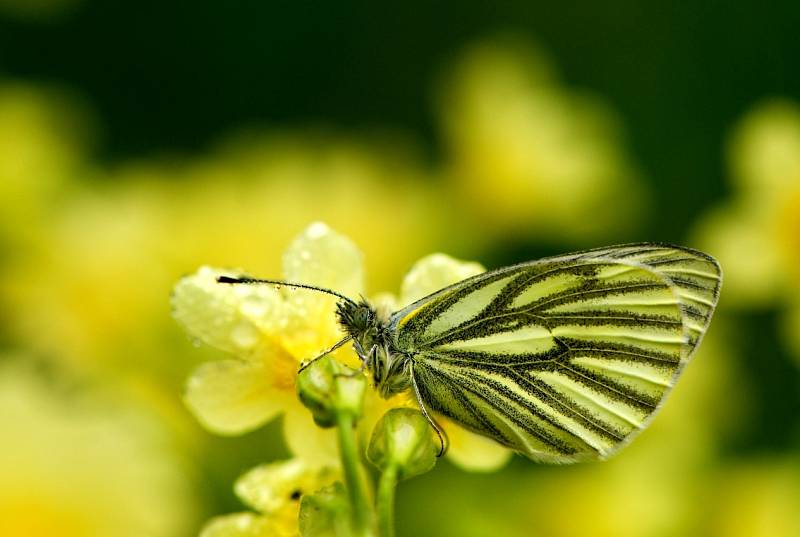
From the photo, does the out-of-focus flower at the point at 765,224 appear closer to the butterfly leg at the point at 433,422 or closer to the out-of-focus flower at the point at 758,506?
the out-of-focus flower at the point at 758,506

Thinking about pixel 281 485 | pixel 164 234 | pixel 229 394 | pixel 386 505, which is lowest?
pixel 386 505

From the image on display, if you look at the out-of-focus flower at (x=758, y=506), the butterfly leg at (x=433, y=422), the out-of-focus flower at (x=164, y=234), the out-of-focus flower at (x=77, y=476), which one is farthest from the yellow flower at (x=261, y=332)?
the out-of-focus flower at (x=758, y=506)

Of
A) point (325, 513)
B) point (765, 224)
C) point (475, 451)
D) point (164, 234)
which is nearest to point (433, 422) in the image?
point (475, 451)

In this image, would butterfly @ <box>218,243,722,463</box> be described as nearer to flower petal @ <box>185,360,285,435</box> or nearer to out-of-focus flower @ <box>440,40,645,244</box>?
flower petal @ <box>185,360,285,435</box>

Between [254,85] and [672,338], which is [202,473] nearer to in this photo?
[672,338]

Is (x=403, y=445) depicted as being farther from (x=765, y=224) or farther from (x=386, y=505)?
(x=765, y=224)

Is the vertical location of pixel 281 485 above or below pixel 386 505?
above
